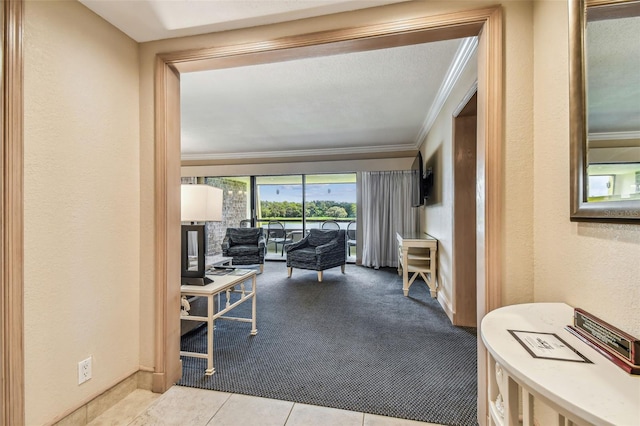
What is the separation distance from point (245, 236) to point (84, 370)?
3948 mm

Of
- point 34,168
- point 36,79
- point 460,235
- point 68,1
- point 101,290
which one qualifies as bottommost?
point 101,290

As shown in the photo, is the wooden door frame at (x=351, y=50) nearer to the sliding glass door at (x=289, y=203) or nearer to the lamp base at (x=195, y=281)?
the lamp base at (x=195, y=281)

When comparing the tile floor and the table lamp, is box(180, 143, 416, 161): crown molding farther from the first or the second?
the tile floor

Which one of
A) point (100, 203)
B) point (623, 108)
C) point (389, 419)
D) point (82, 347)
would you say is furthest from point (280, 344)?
point (623, 108)

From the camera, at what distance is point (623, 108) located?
0.83m

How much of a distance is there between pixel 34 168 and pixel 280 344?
1961 mm

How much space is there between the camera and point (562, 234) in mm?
1144

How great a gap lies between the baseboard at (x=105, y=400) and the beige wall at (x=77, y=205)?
0.04m

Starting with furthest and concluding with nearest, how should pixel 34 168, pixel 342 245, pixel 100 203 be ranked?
pixel 342 245
pixel 100 203
pixel 34 168

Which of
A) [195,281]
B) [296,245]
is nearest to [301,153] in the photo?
[296,245]

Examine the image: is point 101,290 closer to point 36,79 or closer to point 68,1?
point 36,79

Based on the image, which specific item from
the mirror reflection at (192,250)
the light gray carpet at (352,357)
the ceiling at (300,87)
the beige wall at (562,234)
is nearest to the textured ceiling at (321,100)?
the ceiling at (300,87)

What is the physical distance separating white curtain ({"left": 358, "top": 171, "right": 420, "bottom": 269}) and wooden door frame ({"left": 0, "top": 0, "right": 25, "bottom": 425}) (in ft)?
16.2

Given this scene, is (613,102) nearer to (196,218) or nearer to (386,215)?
(196,218)
